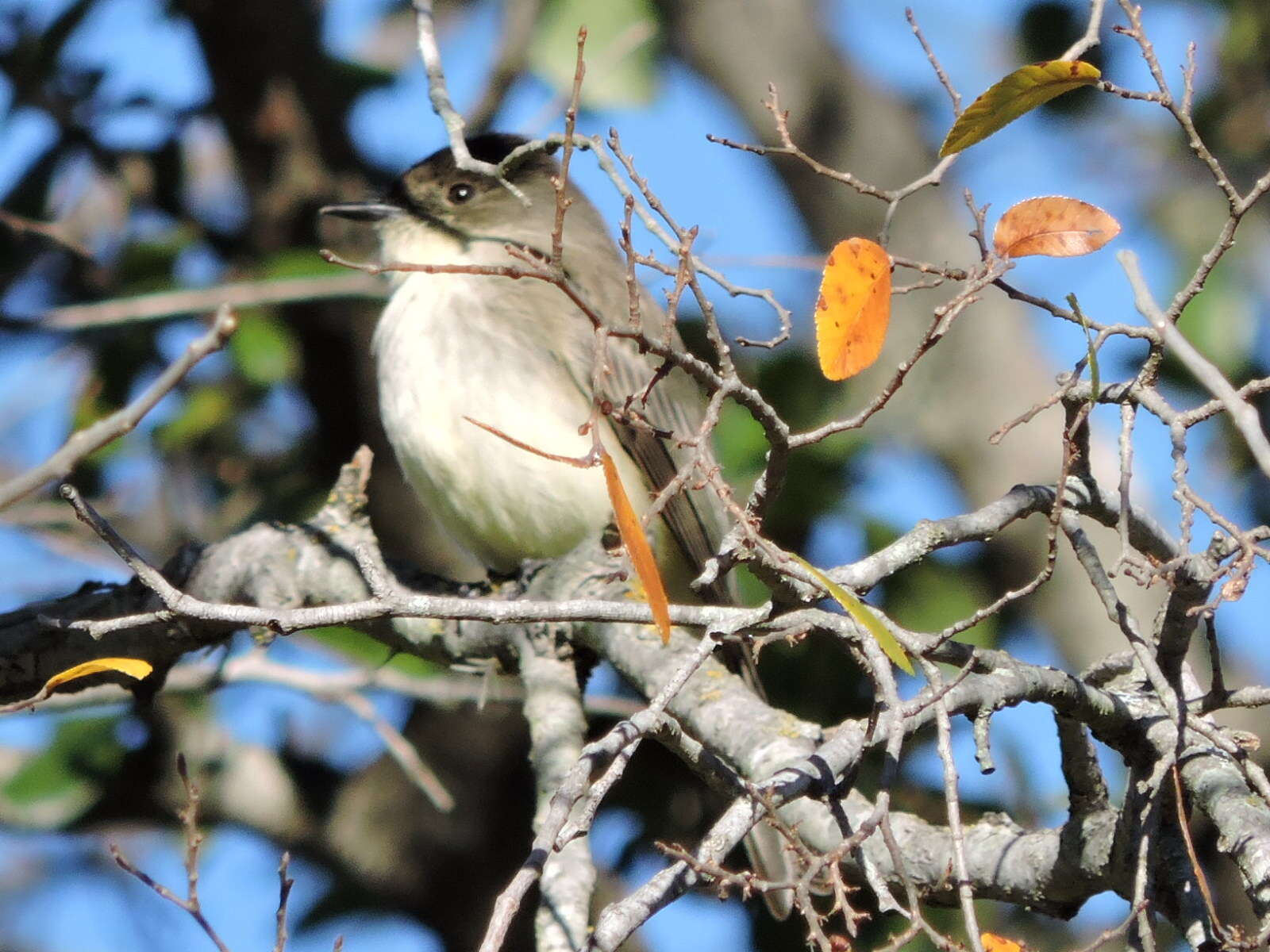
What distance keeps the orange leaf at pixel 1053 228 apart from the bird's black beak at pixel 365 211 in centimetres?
356

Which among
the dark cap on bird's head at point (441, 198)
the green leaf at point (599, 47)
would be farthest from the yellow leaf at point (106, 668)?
the green leaf at point (599, 47)

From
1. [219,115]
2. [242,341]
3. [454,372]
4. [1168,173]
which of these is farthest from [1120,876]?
[1168,173]

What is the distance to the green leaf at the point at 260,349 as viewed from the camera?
5.70 metres

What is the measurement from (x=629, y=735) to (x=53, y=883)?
6.30m

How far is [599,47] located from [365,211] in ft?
3.77

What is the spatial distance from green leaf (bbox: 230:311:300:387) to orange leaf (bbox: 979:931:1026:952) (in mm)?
3812

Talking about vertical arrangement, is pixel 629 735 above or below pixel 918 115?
above

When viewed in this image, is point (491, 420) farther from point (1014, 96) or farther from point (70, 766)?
point (1014, 96)

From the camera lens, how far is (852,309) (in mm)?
2512

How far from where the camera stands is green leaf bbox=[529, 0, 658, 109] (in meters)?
6.30

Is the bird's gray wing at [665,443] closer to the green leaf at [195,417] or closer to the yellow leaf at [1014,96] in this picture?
the green leaf at [195,417]

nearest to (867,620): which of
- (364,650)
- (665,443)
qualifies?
(665,443)

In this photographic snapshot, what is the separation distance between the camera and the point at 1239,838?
2.44 meters

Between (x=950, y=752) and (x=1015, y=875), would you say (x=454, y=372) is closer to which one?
(x=1015, y=875)
